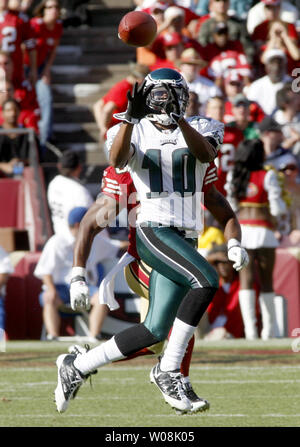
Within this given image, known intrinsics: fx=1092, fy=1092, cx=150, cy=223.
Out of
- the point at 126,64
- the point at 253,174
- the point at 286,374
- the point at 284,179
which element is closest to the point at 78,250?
the point at 286,374

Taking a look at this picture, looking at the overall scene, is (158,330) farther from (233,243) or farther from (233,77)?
(233,77)

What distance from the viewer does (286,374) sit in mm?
7039

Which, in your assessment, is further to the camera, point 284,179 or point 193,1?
point 193,1

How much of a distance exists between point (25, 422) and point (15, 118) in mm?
5535

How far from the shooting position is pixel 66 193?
9531mm

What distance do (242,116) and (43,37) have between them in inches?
109

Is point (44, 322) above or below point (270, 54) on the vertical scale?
below

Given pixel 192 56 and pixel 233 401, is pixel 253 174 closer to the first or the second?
pixel 192 56

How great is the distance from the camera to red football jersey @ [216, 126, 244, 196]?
9.33 metres

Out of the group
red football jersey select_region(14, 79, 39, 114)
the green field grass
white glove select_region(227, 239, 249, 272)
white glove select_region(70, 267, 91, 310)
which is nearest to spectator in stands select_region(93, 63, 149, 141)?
red football jersey select_region(14, 79, 39, 114)

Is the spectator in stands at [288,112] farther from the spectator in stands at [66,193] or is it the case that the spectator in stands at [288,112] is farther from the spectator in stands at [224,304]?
the spectator in stands at [66,193]

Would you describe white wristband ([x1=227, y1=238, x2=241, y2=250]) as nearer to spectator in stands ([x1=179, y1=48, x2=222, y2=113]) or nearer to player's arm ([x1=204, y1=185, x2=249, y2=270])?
player's arm ([x1=204, y1=185, x2=249, y2=270])

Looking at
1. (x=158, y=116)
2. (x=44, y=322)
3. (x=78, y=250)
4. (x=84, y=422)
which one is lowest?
(x=44, y=322)

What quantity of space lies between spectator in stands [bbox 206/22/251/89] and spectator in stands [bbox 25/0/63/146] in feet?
5.40
